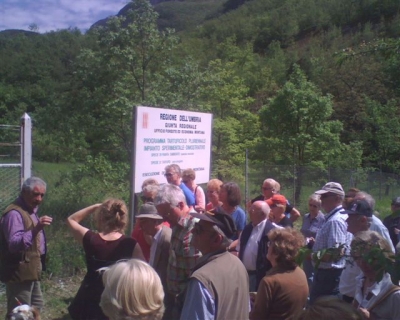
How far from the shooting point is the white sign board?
6211mm

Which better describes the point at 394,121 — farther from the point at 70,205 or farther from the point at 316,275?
the point at 316,275

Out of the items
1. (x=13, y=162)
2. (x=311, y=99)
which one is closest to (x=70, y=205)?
(x=13, y=162)

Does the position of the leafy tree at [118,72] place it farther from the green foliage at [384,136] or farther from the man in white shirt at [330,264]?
the green foliage at [384,136]

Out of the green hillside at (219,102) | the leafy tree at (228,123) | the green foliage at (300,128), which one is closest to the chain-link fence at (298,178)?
the leafy tree at (228,123)

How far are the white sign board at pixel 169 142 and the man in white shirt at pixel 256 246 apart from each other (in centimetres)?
165

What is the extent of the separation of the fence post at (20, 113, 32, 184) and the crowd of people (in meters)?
1.51

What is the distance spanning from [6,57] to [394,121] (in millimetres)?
42236

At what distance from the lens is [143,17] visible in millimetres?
13789

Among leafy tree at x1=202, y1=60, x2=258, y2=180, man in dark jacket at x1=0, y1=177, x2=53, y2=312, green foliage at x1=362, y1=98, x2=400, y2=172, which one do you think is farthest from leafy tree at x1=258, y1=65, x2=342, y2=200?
man in dark jacket at x1=0, y1=177, x2=53, y2=312

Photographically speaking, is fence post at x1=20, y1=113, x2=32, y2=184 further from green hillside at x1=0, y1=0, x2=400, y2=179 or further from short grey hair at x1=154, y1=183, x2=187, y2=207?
green hillside at x1=0, y1=0, x2=400, y2=179

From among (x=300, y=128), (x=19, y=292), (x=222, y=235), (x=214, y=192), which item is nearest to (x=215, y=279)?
(x=222, y=235)

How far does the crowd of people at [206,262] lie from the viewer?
2436mm

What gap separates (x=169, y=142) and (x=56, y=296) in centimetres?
246

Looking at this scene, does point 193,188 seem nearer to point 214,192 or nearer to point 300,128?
point 214,192
